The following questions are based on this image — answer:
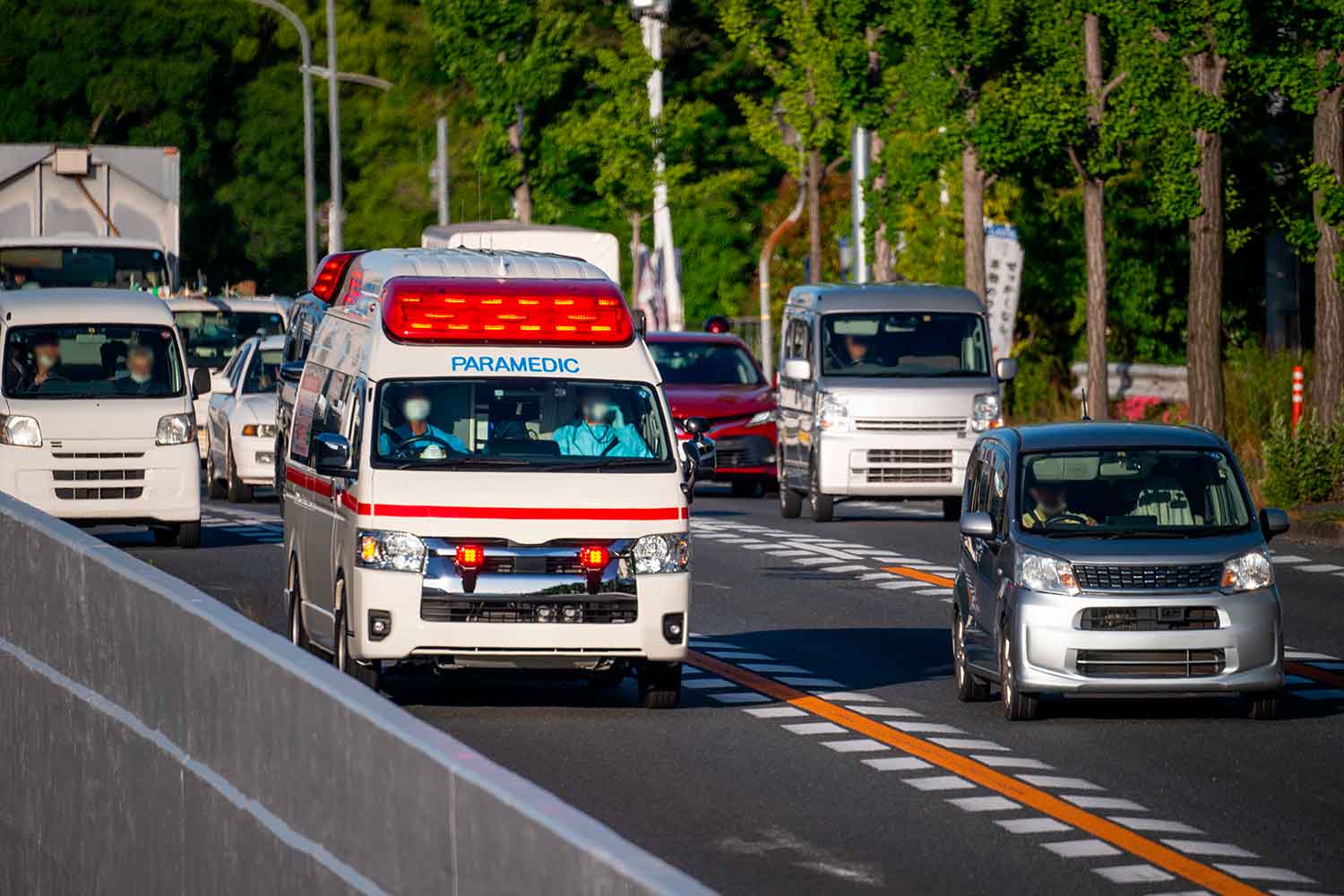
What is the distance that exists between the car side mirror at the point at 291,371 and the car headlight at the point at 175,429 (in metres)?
3.63

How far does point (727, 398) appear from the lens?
3381cm

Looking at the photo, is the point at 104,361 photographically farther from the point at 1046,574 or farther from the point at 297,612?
the point at 1046,574

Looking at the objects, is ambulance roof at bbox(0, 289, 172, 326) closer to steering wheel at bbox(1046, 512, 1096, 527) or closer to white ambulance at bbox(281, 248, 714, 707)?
white ambulance at bbox(281, 248, 714, 707)

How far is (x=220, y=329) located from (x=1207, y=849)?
29421 millimetres

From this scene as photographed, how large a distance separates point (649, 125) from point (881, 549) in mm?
32412

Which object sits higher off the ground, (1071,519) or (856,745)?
(1071,519)

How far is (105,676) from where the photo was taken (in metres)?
11.1

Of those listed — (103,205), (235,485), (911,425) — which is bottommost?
(235,485)

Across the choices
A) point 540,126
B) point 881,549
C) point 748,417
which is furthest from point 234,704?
point 540,126

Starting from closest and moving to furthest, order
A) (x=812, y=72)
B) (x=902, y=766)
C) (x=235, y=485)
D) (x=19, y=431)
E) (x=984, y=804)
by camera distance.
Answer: (x=984, y=804)
(x=902, y=766)
(x=19, y=431)
(x=235, y=485)
(x=812, y=72)

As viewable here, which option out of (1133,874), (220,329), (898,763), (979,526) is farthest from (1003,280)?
(1133,874)

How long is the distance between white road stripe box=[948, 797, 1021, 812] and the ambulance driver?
3.47m

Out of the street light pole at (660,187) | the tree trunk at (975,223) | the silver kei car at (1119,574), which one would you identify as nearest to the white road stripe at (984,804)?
the silver kei car at (1119,574)

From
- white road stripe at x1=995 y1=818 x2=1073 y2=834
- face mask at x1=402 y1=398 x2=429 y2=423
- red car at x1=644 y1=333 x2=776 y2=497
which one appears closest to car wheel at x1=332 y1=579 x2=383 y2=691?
face mask at x1=402 y1=398 x2=429 y2=423
